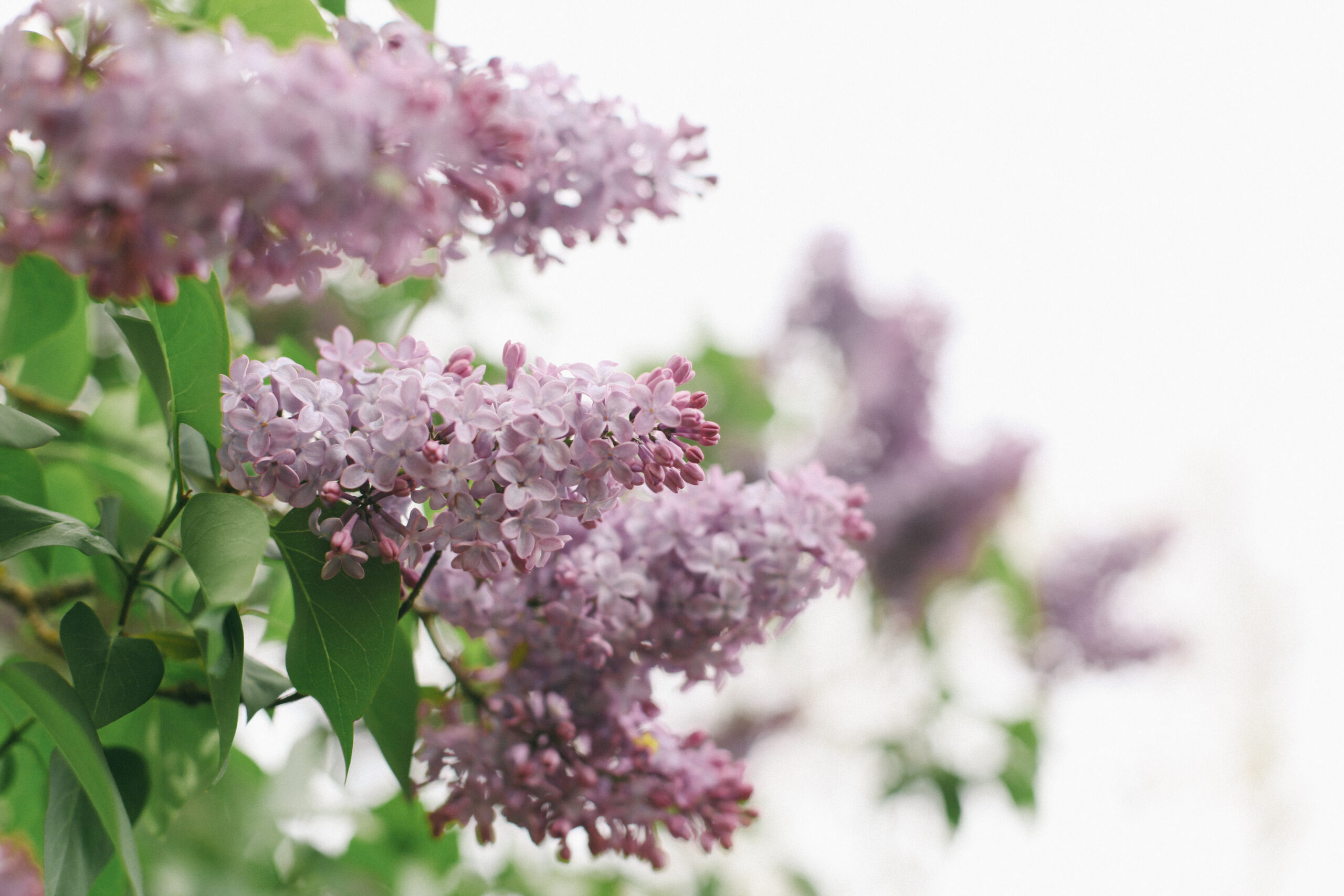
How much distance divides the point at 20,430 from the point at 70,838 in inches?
6.2

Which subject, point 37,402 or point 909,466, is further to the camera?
point 909,466

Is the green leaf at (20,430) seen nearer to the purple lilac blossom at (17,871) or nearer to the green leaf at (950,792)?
the purple lilac blossom at (17,871)

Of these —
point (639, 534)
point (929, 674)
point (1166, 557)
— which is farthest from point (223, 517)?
point (1166, 557)

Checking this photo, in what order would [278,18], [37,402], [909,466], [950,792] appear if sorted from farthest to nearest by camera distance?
[909,466] < [950,792] < [37,402] < [278,18]

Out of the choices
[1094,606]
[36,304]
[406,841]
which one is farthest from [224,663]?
[1094,606]

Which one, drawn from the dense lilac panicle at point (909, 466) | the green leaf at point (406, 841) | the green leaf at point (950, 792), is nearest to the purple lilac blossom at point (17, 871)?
the green leaf at point (406, 841)

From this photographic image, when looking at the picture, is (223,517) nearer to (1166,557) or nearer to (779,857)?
(779,857)

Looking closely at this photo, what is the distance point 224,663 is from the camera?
0.35 m

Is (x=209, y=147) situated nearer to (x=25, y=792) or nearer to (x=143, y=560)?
(x=143, y=560)

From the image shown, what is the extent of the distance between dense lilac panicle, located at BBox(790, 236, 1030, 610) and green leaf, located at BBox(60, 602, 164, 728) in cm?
135

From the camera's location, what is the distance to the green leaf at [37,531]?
34 cm

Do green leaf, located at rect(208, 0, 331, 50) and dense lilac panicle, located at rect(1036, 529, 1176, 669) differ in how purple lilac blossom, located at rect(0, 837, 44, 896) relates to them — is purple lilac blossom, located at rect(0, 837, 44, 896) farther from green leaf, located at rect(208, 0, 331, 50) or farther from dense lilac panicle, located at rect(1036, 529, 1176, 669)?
dense lilac panicle, located at rect(1036, 529, 1176, 669)

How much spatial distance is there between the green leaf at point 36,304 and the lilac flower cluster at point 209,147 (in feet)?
0.85

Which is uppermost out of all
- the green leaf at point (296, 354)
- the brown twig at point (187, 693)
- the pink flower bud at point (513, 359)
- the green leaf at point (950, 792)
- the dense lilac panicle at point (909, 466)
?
the dense lilac panicle at point (909, 466)
